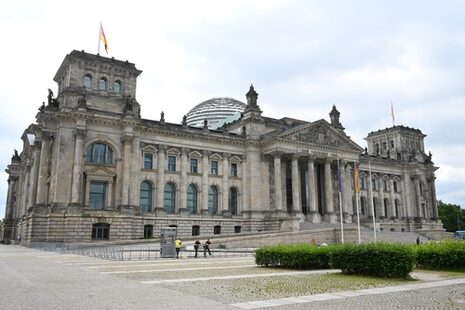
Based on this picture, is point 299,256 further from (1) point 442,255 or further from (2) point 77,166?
(2) point 77,166

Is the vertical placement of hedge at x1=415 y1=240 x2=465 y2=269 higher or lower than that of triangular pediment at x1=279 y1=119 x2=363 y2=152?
lower

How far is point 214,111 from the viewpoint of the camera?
8756cm

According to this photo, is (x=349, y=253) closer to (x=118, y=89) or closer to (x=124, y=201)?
(x=124, y=201)

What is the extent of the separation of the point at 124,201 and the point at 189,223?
10.9 m

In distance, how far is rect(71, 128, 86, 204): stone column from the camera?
168 ft

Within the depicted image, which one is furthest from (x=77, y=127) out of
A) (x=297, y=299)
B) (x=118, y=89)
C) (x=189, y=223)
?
(x=297, y=299)

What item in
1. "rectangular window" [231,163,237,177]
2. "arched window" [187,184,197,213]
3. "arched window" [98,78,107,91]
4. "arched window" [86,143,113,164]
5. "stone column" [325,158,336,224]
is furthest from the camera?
"stone column" [325,158,336,224]

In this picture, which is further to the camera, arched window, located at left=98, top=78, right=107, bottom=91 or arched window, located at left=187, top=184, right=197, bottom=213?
arched window, located at left=187, top=184, right=197, bottom=213

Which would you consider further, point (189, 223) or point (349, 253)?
point (189, 223)

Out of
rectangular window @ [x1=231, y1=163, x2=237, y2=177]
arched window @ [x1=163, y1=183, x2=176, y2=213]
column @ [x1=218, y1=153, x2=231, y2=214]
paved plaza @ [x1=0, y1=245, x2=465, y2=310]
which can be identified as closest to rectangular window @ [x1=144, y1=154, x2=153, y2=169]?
arched window @ [x1=163, y1=183, x2=176, y2=213]

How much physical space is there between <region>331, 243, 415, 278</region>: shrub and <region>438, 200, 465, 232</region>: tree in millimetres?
115476

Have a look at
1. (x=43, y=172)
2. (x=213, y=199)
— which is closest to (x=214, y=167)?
(x=213, y=199)

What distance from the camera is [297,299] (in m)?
13.8

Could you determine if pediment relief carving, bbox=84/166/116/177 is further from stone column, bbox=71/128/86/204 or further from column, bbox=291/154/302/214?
column, bbox=291/154/302/214
